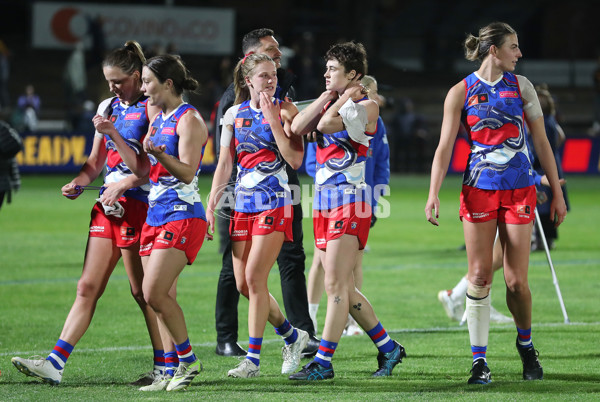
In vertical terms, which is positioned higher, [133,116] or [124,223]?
[133,116]

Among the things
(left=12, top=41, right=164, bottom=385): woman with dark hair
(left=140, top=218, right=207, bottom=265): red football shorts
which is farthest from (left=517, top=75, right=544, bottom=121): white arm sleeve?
(left=12, top=41, right=164, bottom=385): woman with dark hair

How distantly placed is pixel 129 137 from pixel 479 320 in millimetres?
2556

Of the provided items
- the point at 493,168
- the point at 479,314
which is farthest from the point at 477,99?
the point at 479,314

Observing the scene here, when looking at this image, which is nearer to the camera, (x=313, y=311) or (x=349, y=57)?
(x=349, y=57)

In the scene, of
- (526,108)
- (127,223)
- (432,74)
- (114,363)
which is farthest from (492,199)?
(432,74)

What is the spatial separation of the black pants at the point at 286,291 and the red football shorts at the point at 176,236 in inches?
58.1

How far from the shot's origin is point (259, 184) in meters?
6.82

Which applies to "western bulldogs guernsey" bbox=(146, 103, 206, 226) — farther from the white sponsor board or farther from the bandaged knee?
the white sponsor board

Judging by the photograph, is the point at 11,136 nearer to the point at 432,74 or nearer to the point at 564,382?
the point at 564,382

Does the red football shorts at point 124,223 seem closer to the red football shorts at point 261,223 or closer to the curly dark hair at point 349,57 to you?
the red football shorts at point 261,223

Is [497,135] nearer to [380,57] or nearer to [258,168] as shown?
[258,168]

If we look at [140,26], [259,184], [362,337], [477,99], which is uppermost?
[140,26]

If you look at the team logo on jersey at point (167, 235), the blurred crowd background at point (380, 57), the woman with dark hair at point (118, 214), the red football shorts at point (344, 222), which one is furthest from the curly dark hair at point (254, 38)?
the blurred crowd background at point (380, 57)

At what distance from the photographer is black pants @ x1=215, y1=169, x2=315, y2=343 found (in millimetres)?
7910
